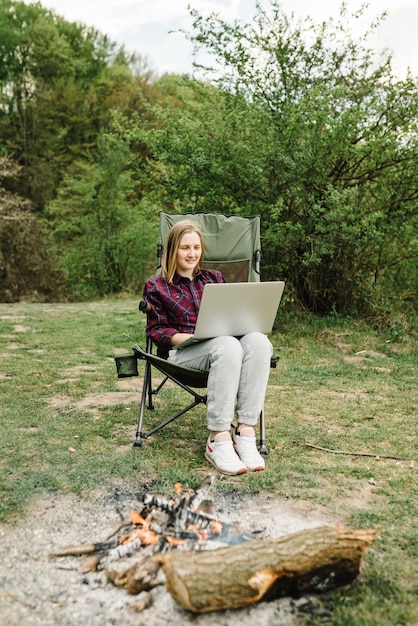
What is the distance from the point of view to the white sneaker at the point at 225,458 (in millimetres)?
2461

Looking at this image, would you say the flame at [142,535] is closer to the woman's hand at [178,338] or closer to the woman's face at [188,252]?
the woman's hand at [178,338]

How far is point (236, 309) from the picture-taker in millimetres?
2631

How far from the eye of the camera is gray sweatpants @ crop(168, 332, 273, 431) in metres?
2.56

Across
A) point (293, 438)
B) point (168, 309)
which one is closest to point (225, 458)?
point (293, 438)

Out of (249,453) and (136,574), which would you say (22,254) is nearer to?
(249,453)

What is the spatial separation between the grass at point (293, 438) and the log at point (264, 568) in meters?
0.08

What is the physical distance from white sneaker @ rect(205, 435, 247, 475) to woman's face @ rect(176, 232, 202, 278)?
3.06 feet

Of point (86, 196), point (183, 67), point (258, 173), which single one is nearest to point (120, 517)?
point (258, 173)

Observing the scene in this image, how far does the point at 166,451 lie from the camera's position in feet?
8.98

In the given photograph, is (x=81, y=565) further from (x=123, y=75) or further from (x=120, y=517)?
(x=123, y=75)

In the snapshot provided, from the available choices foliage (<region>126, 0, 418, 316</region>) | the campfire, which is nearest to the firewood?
the campfire

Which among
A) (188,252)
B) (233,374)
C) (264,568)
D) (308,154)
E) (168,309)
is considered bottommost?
(264,568)

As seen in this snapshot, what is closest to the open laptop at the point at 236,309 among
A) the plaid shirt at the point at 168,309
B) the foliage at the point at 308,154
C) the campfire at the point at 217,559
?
Answer: the plaid shirt at the point at 168,309

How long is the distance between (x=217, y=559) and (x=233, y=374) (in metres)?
1.10
